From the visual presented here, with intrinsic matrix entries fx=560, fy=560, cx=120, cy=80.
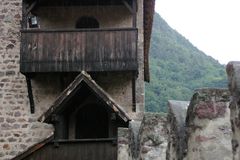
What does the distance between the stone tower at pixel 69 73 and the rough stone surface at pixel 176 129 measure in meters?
9.07

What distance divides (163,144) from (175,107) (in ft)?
6.56

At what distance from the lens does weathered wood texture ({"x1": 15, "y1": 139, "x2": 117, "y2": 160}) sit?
14.4 meters

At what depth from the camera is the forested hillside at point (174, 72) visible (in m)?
39.0

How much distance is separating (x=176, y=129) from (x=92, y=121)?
38.6 feet

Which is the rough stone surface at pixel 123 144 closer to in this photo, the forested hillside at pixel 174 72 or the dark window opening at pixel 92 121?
the dark window opening at pixel 92 121

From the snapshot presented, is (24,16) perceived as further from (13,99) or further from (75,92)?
(75,92)

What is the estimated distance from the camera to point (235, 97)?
2891 mm

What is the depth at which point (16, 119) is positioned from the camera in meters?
16.2

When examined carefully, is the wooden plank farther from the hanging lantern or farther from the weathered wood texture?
the hanging lantern

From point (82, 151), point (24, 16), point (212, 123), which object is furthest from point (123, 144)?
point (24, 16)

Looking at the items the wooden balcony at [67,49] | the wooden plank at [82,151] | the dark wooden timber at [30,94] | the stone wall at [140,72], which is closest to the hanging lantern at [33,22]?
the dark wooden timber at [30,94]

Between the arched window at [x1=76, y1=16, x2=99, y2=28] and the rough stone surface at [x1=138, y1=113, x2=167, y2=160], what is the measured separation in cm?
1061

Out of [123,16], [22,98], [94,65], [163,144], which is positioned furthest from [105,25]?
[163,144]

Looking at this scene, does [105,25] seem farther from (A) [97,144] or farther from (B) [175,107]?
(B) [175,107]
